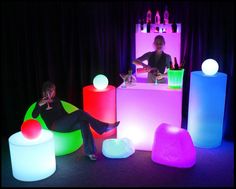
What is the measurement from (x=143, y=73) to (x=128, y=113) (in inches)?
28.9

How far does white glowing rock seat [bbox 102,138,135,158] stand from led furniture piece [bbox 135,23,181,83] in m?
1.05

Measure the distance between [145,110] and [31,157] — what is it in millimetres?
1430

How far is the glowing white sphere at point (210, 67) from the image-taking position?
151 inches

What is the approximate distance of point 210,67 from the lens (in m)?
3.84

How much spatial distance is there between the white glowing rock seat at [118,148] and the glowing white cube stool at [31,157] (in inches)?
27.0

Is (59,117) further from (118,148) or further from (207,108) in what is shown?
(207,108)

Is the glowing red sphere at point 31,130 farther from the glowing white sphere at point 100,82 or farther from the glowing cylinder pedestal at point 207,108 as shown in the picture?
the glowing cylinder pedestal at point 207,108

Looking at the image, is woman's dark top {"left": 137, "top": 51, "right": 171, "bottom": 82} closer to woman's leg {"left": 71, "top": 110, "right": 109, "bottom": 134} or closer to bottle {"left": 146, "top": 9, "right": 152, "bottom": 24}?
bottle {"left": 146, "top": 9, "right": 152, "bottom": 24}

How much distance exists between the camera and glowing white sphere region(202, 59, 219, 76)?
383cm

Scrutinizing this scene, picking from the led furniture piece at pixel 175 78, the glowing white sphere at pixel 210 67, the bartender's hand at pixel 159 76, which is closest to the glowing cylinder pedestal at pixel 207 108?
the glowing white sphere at pixel 210 67

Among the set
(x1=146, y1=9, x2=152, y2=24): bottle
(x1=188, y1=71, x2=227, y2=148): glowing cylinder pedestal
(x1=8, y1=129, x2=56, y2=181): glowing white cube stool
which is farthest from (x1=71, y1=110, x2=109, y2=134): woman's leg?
(x1=146, y1=9, x2=152, y2=24): bottle

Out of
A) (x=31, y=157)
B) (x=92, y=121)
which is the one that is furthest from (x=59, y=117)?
(x=31, y=157)

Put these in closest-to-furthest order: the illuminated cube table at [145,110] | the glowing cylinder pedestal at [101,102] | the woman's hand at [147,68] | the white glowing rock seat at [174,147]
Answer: the white glowing rock seat at [174,147] → the illuminated cube table at [145,110] → the glowing cylinder pedestal at [101,102] → the woman's hand at [147,68]

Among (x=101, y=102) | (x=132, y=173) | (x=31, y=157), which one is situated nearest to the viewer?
(x=31, y=157)
